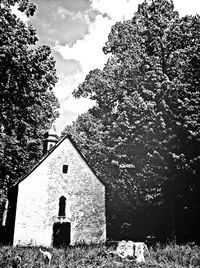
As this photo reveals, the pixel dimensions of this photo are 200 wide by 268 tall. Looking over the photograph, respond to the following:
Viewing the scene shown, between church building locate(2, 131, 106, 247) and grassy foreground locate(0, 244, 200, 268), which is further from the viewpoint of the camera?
church building locate(2, 131, 106, 247)

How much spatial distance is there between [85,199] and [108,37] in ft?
49.5

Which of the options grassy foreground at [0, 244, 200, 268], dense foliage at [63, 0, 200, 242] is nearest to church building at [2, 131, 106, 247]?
dense foliage at [63, 0, 200, 242]

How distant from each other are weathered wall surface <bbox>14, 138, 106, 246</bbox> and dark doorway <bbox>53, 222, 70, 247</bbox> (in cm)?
40

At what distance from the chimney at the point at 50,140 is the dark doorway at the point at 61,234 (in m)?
7.94

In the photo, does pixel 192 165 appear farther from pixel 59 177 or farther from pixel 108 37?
pixel 108 37

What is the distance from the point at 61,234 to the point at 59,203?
2456mm

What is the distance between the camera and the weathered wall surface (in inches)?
912

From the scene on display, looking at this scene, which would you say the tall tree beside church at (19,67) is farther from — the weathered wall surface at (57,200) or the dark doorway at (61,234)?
the dark doorway at (61,234)

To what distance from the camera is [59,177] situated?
2550 cm

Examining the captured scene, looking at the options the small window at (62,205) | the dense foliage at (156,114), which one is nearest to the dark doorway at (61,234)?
the small window at (62,205)

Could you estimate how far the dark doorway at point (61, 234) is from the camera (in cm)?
2386

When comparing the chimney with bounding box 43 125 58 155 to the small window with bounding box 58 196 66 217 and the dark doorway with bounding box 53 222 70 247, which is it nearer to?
the small window with bounding box 58 196 66 217

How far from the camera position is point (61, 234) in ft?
79.2

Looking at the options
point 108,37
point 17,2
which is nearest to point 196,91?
point 108,37
